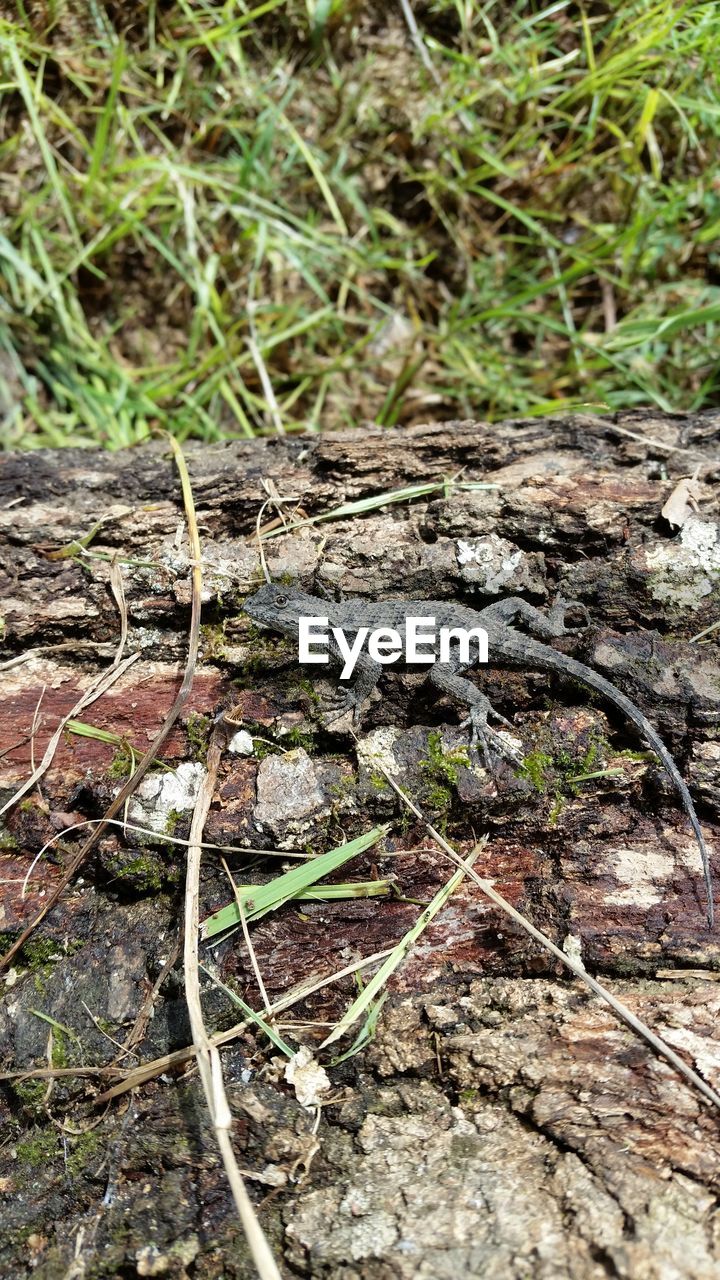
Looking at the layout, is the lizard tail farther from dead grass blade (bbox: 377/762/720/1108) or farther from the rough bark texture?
dead grass blade (bbox: 377/762/720/1108)

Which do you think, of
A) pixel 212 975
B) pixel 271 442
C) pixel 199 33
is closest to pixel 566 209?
pixel 199 33

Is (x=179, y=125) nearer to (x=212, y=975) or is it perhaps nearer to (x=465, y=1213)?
(x=212, y=975)

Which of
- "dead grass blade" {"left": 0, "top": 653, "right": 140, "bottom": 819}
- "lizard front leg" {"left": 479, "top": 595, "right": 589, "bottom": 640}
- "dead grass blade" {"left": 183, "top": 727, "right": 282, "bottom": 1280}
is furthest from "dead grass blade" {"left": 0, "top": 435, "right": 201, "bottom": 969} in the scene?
"lizard front leg" {"left": 479, "top": 595, "right": 589, "bottom": 640}

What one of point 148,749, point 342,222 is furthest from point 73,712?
point 342,222

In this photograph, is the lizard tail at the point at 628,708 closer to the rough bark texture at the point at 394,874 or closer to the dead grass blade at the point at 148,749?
the rough bark texture at the point at 394,874

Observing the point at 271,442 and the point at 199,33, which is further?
the point at 199,33

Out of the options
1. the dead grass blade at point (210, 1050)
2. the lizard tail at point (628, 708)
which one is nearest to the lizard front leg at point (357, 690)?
the dead grass blade at point (210, 1050)

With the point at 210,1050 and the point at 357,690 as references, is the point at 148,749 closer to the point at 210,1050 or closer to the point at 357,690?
the point at 357,690
